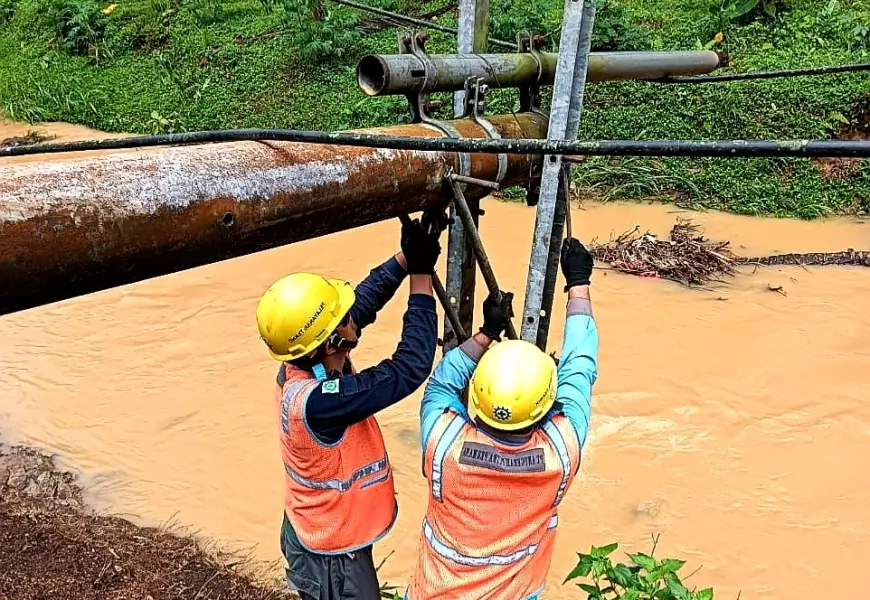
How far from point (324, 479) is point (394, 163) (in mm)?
1159

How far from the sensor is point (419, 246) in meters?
2.54

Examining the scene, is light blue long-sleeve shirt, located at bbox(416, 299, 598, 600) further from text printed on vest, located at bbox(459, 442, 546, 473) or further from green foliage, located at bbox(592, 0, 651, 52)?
green foliage, located at bbox(592, 0, 651, 52)

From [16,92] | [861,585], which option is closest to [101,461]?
[861,585]

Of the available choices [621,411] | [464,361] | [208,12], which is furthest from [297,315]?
[208,12]

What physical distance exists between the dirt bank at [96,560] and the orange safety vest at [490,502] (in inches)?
79.7

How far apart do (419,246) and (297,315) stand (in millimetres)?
450

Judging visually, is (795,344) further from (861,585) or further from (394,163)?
(394,163)

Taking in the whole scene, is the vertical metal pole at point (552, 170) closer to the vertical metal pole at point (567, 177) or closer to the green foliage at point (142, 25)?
the vertical metal pole at point (567, 177)

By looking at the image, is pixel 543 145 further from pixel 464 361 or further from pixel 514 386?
pixel 464 361

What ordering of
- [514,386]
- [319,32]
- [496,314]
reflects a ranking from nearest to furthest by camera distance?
[514,386] → [496,314] → [319,32]

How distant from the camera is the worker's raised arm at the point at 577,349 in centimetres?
235

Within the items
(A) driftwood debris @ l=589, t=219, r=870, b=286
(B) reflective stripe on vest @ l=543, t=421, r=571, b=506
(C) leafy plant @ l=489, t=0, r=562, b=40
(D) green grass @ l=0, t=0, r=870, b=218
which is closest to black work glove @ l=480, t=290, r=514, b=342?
(B) reflective stripe on vest @ l=543, t=421, r=571, b=506

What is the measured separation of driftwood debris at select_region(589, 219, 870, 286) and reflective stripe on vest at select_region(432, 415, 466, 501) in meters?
5.82

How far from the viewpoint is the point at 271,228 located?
1811 mm
